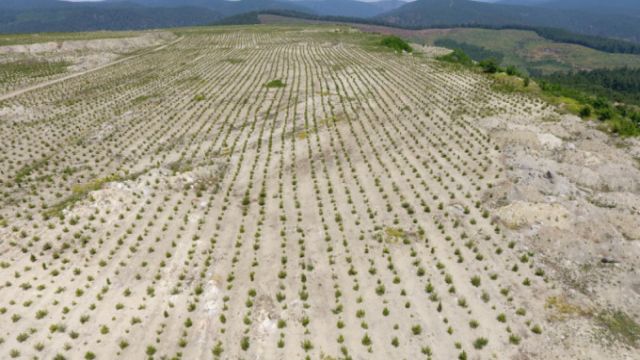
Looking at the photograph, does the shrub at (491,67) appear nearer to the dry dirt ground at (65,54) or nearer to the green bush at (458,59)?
the green bush at (458,59)

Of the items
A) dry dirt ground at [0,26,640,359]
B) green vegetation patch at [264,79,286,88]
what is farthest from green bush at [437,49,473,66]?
green vegetation patch at [264,79,286,88]

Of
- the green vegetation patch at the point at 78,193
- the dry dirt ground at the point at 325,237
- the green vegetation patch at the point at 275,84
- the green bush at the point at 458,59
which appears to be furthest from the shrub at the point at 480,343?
A: the green bush at the point at 458,59

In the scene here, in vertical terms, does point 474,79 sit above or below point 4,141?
above

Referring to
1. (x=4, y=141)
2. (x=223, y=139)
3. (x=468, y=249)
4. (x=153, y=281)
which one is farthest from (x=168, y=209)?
(x=4, y=141)

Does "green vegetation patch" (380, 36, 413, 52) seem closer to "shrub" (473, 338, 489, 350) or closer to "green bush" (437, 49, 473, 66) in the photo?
"green bush" (437, 49, 473, 66)

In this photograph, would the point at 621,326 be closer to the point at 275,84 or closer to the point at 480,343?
the point at 480,343

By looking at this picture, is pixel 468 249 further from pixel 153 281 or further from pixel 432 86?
pixel 432 86

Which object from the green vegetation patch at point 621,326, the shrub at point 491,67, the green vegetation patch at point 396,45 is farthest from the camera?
the green vegetation patch at point 396,45

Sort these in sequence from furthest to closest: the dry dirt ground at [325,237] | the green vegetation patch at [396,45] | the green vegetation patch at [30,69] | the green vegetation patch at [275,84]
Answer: the green vegetation patch at [396,45] < the green vegetation patch at [30,69] < the green vegetation patch at [275,84] < the dry dirt ground at [325,237]
